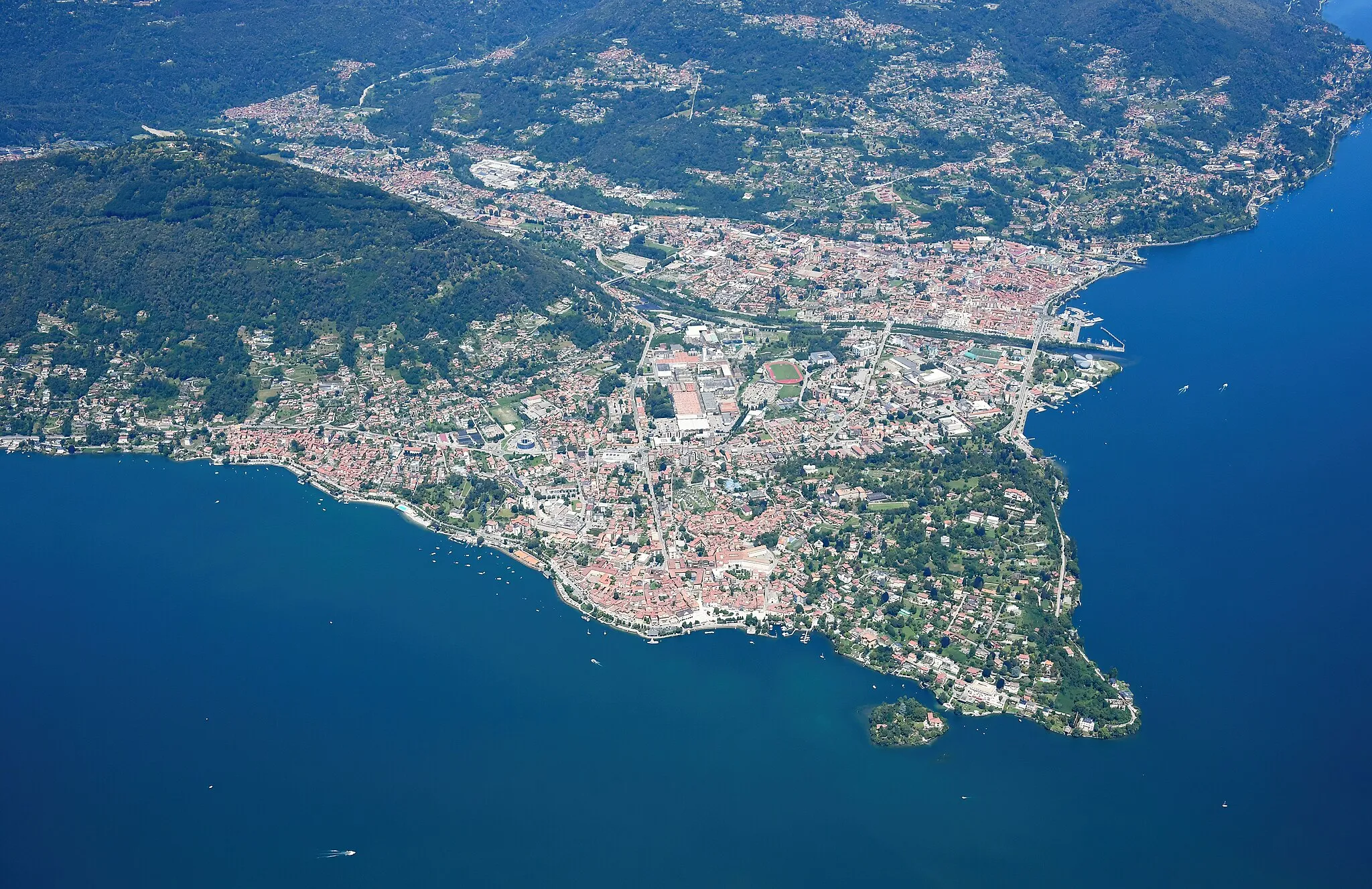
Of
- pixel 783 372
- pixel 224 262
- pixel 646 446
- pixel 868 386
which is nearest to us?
pixel 646 446

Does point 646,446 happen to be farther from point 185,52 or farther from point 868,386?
point 185,52

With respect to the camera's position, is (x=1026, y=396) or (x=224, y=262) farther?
(x=224, y=262)

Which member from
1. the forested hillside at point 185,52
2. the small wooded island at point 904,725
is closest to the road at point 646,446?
the small wooded island at point 904,725

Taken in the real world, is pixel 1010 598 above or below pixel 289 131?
above

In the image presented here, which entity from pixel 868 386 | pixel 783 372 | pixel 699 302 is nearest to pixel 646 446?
pixel 783 372

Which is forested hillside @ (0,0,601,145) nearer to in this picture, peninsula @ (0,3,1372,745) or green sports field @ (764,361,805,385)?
peninsula @ (0,3,1372,745)

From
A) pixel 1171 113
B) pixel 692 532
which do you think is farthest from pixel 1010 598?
pixel 1171 113

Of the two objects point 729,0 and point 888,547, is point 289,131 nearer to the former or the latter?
point 729,0

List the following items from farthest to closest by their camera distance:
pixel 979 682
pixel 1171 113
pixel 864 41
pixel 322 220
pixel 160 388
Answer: pixel 864 41, pixel 1171 113, pixel 322 220, pixel 160 388, pixel 979 682
